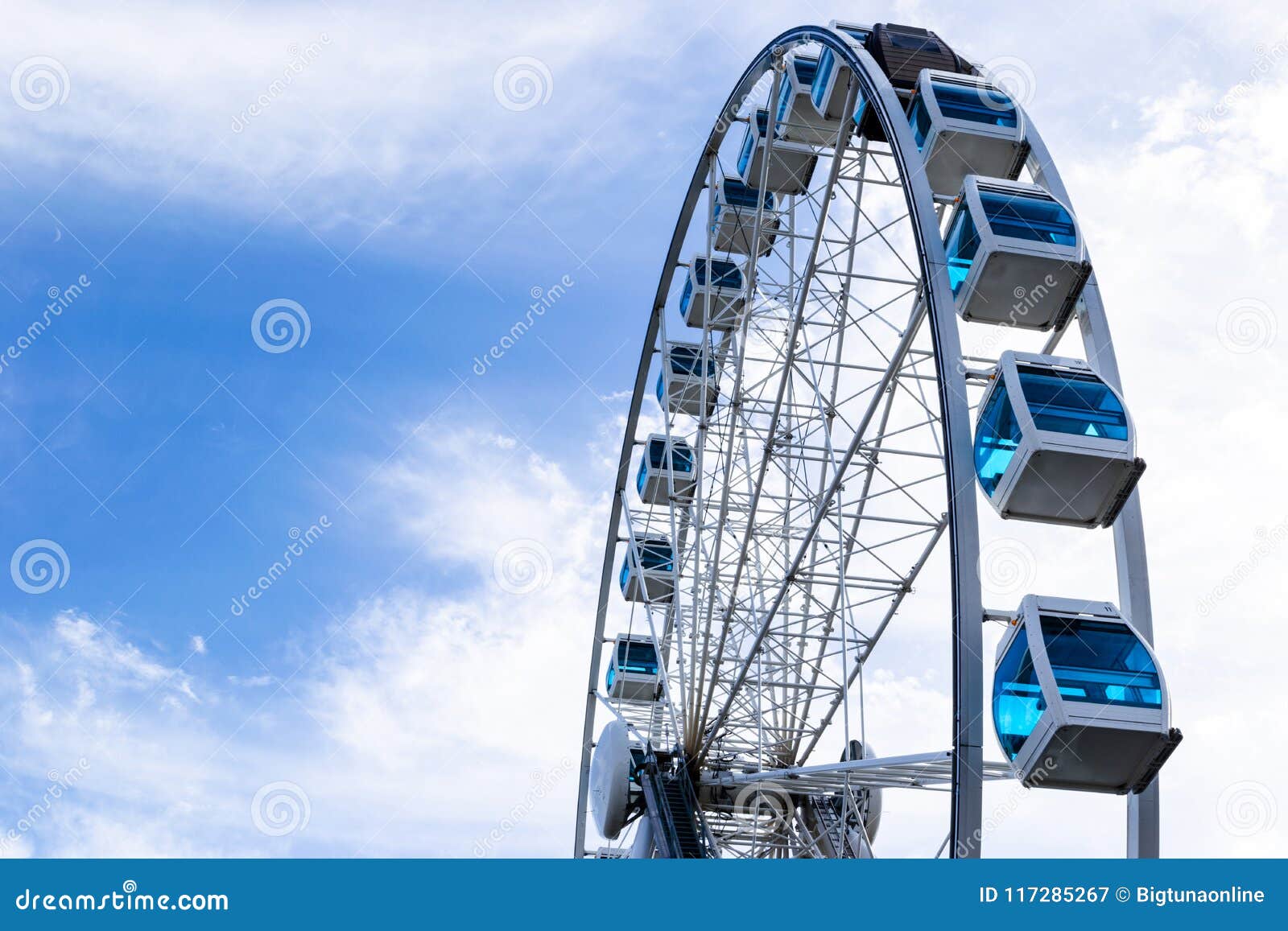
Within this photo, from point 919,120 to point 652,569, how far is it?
14.7 m

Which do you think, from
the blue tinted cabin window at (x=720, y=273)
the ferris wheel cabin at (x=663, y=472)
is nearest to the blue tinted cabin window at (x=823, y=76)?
the blue tinted cabin window at (x=720, y=273)

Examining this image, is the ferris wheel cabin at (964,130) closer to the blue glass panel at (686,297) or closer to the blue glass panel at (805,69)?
the blue glass panel at (805,69)

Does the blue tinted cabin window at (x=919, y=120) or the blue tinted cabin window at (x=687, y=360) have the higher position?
the blue tinted cabin window at (x=687, y=360)

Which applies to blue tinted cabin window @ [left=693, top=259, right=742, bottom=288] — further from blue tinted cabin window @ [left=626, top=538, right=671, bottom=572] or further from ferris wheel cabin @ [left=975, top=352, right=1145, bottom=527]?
ferris wheel cabin @ [left=975, top=352, right=1145, bottom=527]

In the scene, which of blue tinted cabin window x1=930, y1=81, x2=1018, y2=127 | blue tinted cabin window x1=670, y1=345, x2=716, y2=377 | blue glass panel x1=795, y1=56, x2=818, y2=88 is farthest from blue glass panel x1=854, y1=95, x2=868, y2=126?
blue tinted cabin window x1=670, y1=345, x2=716, y2=377

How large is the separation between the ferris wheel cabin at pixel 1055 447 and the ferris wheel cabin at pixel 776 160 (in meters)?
10.6

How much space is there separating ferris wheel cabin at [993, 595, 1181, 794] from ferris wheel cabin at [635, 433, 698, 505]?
55.1ft

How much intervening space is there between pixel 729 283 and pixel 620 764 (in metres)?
9.42

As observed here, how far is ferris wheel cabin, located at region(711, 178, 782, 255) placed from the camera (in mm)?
24828

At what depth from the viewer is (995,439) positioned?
12406 mm

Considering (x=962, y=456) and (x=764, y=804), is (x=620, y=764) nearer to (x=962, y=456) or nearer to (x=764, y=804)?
(x=764, y=804)

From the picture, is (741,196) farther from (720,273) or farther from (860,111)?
(860,111)

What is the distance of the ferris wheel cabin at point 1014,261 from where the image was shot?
522 inches

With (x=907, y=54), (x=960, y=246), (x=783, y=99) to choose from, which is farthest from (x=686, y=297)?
(x=960, y=246)
